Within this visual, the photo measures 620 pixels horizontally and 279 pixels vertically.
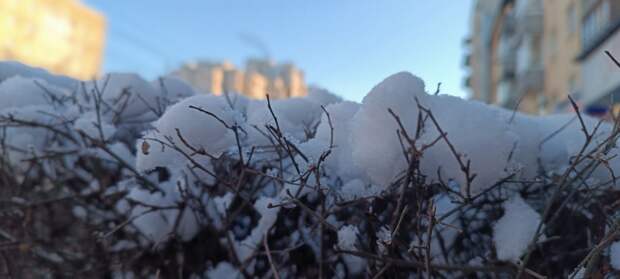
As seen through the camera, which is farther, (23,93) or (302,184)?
(23,93)

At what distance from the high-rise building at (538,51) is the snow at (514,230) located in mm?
13213

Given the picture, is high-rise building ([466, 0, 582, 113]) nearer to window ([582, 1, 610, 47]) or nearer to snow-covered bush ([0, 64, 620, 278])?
window ([582, 1, 610, 47])

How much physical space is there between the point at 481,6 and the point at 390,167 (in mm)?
40325

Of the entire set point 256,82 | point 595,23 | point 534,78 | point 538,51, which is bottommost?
point 256,82

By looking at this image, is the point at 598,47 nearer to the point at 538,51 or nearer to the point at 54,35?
the point at 538,51

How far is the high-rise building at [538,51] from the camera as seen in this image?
62.5 feet

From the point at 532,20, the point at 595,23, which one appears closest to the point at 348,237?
the point at 595,23

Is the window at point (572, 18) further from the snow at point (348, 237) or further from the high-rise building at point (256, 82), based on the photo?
the snow at point (348, 237)

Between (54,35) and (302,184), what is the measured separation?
42.7 metres

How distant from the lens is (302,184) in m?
1.20

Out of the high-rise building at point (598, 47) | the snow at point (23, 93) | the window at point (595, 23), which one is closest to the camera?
the snow at point (23, 93)

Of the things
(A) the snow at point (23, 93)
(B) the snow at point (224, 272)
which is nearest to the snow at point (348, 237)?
(B) the snow at point (224, 272)

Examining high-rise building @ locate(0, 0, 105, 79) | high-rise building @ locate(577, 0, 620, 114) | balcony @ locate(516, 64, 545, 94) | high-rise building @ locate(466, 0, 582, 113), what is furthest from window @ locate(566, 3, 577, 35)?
high-rise building @ locate(0, 0, 105, 79)

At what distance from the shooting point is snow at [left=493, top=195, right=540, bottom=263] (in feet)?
3.96
